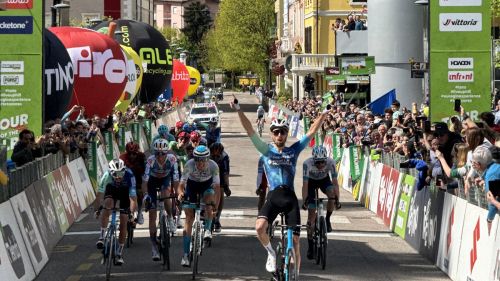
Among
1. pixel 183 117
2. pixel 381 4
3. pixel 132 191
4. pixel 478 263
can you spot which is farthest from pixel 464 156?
pixel 183 117

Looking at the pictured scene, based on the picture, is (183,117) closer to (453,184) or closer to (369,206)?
(369,206)

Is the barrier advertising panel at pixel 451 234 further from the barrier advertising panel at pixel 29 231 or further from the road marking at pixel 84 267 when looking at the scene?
the barrier advertising panel at pixel 29 231

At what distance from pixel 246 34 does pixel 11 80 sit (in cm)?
10330

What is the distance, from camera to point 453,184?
1627 centimetres

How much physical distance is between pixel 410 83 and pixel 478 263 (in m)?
29.5

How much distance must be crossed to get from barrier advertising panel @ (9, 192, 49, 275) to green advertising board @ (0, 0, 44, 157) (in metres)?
8.10

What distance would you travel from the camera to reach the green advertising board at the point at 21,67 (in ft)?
81.7

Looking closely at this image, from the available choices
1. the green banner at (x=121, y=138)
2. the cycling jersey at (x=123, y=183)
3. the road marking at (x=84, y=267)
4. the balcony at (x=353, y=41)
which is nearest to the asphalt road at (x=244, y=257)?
the road marking at (x=84, y=267)

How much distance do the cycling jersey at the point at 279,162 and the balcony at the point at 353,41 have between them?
4092cm

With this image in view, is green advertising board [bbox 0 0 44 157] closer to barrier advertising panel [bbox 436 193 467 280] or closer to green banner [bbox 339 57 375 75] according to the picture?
barrier advertising panel [bbox 436 193 467 280]

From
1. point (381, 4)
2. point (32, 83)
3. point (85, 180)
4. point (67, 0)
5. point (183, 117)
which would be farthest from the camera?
point (67, 0)

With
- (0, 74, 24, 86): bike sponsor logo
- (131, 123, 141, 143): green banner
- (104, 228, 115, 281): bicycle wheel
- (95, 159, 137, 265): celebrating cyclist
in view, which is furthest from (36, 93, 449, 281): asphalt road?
(131, 123, 141, 143): green banner

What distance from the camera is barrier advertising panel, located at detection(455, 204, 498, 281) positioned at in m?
13.6

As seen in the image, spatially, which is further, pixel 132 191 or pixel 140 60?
pixel 140 60
